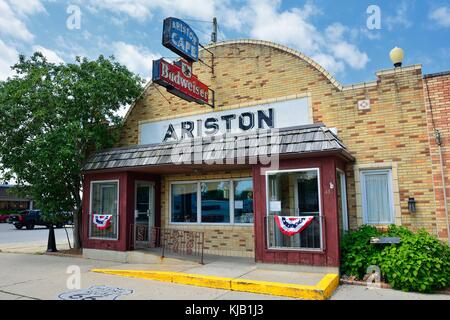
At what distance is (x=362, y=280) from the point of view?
24.8 ft

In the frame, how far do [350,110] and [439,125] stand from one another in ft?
6.92

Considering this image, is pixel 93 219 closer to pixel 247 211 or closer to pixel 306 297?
pixel 247 211

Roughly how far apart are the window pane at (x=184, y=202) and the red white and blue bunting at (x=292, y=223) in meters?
3.84

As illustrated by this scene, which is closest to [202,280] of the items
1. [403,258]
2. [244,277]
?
[244,277]

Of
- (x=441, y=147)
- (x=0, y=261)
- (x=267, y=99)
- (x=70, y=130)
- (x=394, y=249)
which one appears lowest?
(x=0, y=261)

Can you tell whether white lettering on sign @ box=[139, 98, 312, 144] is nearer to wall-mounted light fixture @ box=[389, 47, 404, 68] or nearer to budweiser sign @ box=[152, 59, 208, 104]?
budweiser sign @ box=[152, 59, 208, 104]

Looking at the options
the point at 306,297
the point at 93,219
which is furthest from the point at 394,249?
the point at 93,219

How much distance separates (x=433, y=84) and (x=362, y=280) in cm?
501

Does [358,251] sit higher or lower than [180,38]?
lower

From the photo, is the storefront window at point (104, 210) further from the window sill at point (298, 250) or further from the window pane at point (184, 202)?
the window sill at point (298, 250)

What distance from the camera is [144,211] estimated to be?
38.4 feet

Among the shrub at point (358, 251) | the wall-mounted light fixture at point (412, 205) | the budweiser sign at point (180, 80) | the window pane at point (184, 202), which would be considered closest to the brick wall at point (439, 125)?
the wall-mounted light fixture at point (412, 205)

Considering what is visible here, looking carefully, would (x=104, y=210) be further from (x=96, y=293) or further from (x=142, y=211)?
(x=96, y=293)

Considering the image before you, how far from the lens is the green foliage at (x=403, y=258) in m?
6.76
